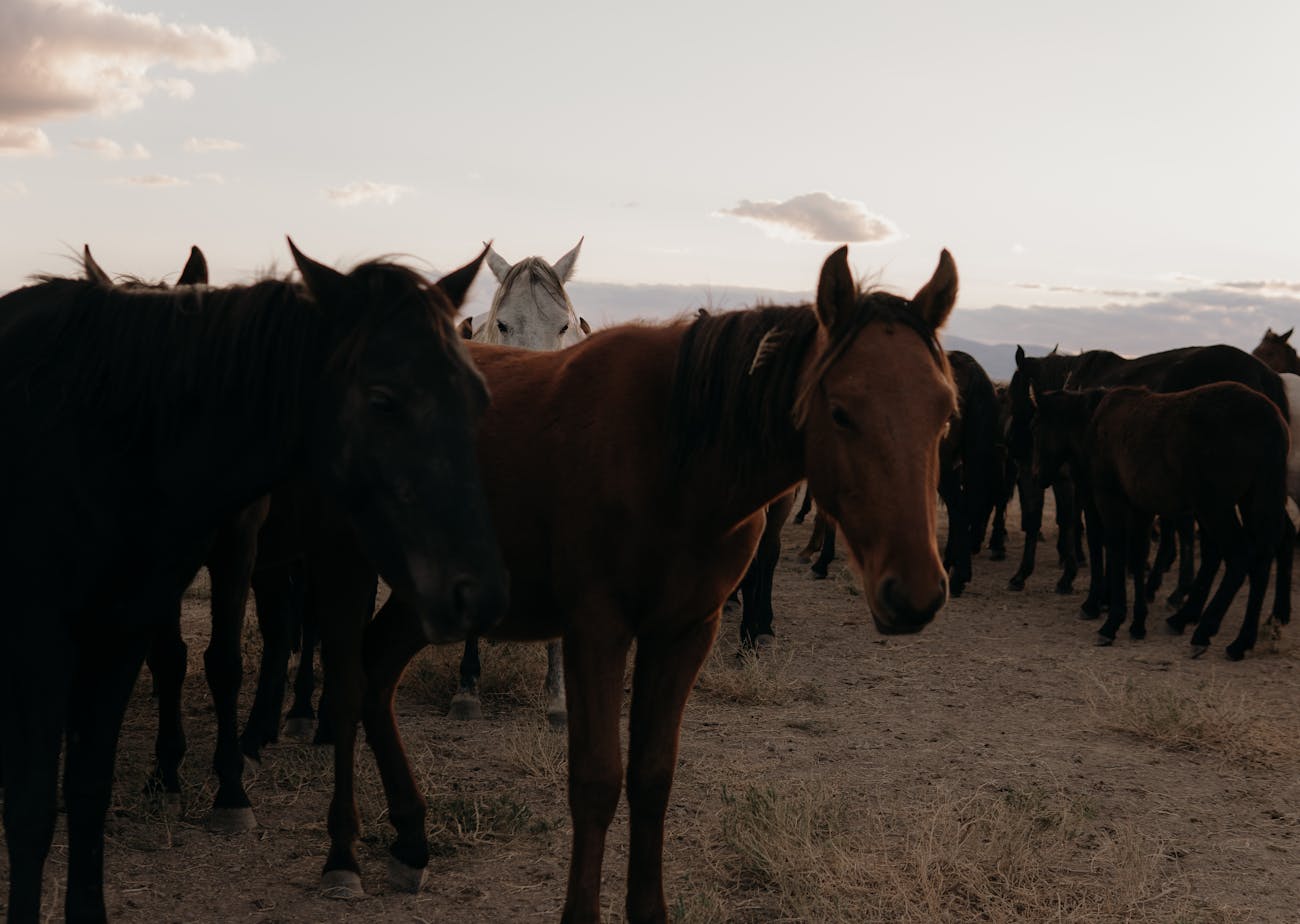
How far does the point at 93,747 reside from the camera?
2.99m

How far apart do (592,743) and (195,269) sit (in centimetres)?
312

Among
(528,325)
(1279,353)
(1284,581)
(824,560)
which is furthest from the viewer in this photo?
(1279,353)

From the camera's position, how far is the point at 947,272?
276 centimetres

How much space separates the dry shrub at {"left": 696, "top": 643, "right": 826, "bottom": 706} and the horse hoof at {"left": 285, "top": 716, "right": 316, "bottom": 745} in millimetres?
2459

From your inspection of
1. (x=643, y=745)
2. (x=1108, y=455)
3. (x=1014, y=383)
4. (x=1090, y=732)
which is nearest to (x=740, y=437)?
(x=643, y=745)

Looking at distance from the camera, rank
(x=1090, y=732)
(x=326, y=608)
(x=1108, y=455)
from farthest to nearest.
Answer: (x=1108, y=455) < (x=1090, y=732) < (x=326, y=608)

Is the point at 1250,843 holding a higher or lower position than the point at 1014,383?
lower

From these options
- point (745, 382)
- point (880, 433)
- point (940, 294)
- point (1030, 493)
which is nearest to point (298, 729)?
point (745, 382)

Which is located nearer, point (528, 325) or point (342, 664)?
point (342, 664)

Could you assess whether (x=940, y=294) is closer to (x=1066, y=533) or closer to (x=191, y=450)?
(x=191, y=450)

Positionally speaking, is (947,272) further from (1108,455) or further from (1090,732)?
(1108,455)

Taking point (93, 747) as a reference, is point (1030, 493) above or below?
above

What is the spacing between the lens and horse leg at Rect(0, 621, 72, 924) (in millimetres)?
2637

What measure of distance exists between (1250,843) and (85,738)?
469cm
